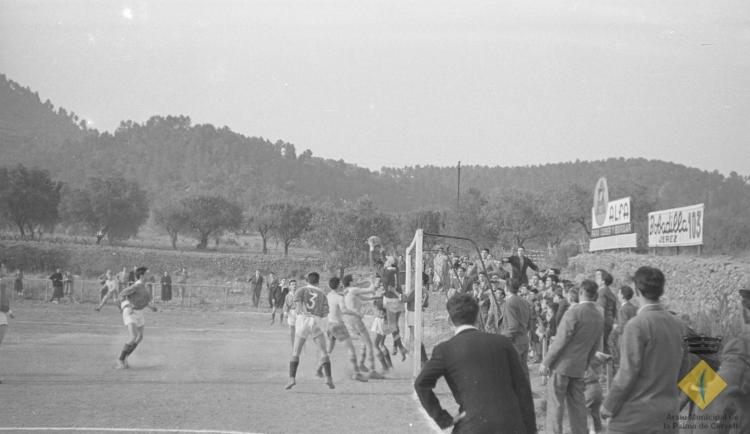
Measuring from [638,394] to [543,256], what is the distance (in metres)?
55.7

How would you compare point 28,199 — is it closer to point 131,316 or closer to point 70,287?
point 70,287

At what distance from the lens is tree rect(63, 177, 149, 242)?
96.2 meters

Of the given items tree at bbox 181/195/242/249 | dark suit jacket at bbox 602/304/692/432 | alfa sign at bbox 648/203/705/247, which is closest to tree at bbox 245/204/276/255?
tree at bbox 181/195/242/249

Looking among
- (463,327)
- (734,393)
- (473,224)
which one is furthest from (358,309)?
(473,224)

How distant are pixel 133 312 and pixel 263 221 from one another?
296ft

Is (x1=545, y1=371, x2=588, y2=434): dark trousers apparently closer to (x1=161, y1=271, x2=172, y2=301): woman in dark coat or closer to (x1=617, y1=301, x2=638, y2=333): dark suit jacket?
(x1=617, y1=301, x2=638, y2=333): dark suit jacket

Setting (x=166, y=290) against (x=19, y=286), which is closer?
(x=19, y=286)

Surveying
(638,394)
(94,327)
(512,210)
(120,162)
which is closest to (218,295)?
(94,327)

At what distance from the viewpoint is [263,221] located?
341 feet

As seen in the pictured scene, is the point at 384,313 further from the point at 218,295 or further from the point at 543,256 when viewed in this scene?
the point at 543,256

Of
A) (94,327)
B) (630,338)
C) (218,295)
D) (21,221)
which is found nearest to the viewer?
(630,338)

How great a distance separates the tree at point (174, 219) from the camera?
4166 inches

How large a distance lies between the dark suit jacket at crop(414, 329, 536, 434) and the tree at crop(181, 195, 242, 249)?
101447 millimetres

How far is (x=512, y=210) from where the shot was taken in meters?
86.4
